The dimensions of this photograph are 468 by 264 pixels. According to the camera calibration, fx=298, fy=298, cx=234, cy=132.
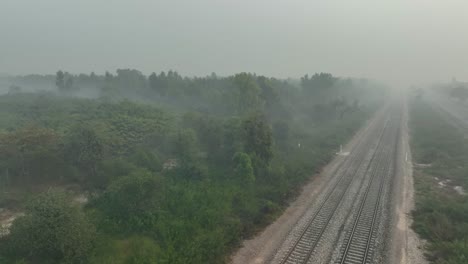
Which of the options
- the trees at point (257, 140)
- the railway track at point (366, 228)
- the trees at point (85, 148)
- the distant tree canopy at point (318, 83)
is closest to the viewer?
the railway track at point (366, 228)

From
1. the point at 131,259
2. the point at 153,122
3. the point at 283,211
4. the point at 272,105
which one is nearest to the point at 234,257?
the point at 131,259

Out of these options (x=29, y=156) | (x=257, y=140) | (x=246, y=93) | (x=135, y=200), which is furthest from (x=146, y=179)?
(x=246, y=93)

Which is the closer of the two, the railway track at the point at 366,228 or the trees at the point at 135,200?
the railway track at the point at 366,228

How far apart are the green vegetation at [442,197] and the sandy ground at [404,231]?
25.2 inches

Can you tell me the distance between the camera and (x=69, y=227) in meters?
19.0

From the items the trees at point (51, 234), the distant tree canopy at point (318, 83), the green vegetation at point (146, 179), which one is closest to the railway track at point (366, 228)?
the green vegetation at point (146, 179)

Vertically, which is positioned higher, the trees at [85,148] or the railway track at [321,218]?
the trees at [85,148]

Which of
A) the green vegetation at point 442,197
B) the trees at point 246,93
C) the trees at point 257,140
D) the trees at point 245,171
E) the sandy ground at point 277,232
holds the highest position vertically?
the trees at point 246,93

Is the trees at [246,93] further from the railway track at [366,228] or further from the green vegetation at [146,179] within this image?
the railway track at [366,228]

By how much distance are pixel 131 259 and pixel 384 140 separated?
56237 mm

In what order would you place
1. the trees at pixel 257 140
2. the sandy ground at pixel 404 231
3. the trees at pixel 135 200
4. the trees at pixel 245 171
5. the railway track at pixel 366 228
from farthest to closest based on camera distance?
the trees at pixel 257 140, the trees at pixel 245 171, the trees at pixel 135 200, the sandy ground at pixel 404 231, the railway track at pixel 366 228

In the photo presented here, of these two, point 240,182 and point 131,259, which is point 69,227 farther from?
point 240,182

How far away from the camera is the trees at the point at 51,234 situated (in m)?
18.5

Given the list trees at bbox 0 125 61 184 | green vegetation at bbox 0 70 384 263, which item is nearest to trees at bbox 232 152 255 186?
green vegetation at bbox 0 70 384 263
